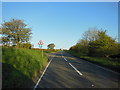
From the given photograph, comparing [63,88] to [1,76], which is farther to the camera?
[1,76]

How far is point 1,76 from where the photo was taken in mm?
5172

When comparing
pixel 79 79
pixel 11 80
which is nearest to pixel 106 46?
pixel 79 79

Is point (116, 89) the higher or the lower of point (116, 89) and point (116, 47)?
the lower

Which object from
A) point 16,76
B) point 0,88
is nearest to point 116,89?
point 16,76

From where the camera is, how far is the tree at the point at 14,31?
2795 centimetres

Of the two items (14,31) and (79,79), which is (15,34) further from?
(79,79)

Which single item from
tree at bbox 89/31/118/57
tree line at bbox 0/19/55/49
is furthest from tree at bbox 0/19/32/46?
tree at bbox 89/31/118/57

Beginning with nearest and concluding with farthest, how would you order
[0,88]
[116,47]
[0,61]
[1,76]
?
1. [0,88]
2. [1,76]
3. [0,61]
4. [116,47]

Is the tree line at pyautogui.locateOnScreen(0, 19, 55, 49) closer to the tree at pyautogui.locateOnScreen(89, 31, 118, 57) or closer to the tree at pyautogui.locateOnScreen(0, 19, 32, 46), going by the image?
the tree at pyautogui.locateOnScreen(0, 19, 32, 46)

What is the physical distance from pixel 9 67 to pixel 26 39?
2510 cm

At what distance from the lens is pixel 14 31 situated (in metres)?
29.1

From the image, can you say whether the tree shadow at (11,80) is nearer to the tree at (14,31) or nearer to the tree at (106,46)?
the tree at (106,46)

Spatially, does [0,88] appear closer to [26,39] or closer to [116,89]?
[116,89]

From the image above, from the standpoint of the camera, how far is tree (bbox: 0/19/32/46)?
2795cm
